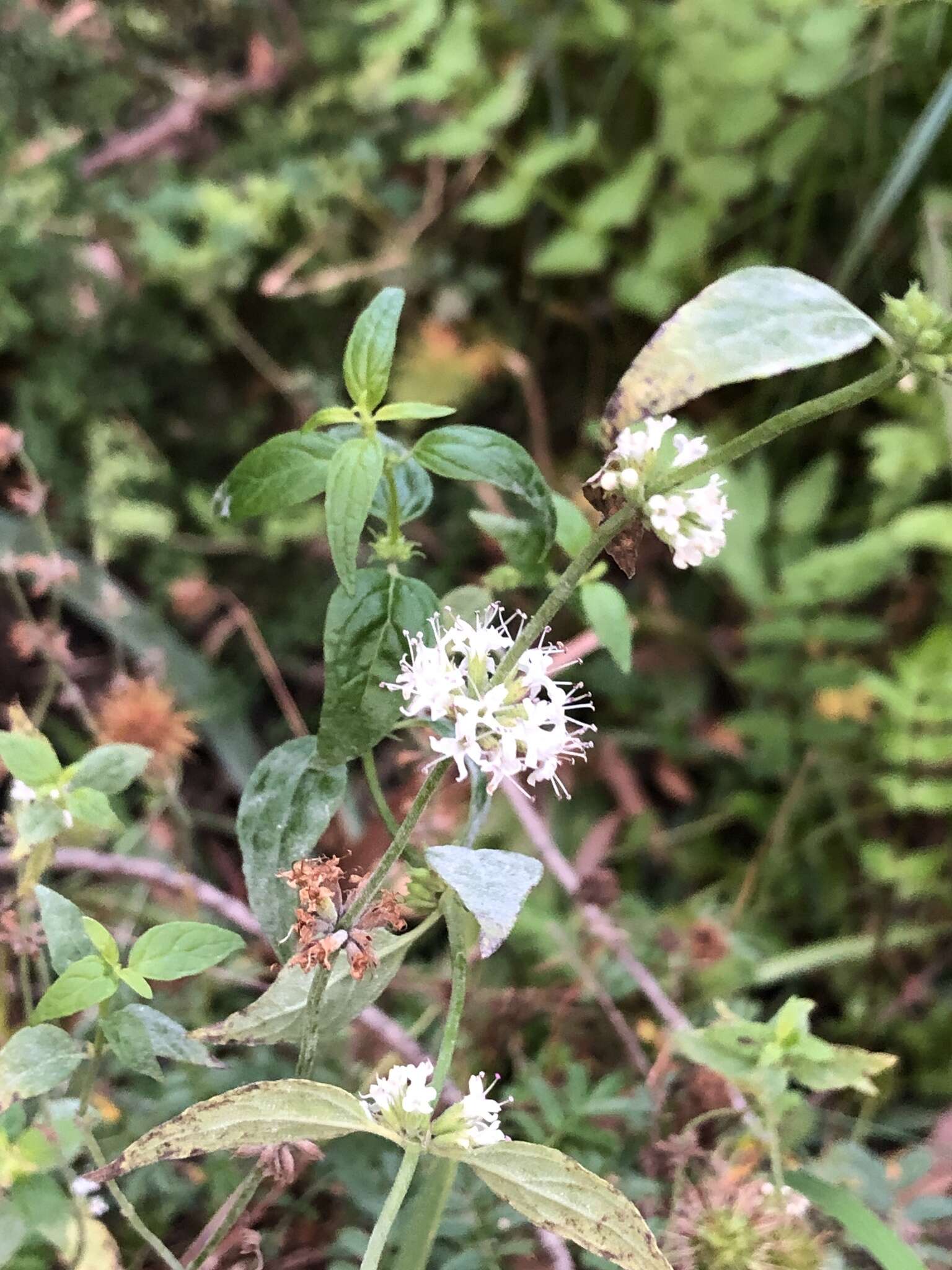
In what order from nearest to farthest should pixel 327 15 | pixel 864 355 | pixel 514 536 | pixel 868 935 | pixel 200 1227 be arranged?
pixel 514 536
pixel 200 1227
pixel 868 935
pixel 864 355
pixel 327 15

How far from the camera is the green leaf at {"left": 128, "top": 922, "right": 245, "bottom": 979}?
1.55ft

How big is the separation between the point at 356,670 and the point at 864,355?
3.06ft

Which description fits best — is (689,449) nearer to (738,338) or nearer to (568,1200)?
(738,338)

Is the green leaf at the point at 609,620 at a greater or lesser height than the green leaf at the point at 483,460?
lesser

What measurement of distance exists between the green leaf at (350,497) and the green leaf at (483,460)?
32mm

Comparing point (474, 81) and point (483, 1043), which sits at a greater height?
point (474, 81)

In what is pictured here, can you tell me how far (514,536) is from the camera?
550mm

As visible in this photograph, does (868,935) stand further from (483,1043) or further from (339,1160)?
(339,1160)

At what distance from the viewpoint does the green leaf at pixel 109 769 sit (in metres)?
0.55

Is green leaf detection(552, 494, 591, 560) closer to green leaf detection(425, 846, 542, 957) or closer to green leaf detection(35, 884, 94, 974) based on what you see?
green leaf detection(425, 846, 542, 957)

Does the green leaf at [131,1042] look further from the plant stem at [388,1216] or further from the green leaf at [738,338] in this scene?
the green leaf at [738,338]

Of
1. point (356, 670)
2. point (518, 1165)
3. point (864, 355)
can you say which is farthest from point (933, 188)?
point (518, 1165)

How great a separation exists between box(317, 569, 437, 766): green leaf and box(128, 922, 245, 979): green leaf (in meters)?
0.11

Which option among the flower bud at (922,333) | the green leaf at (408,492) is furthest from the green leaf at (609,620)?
the flower bud at (922,333)
